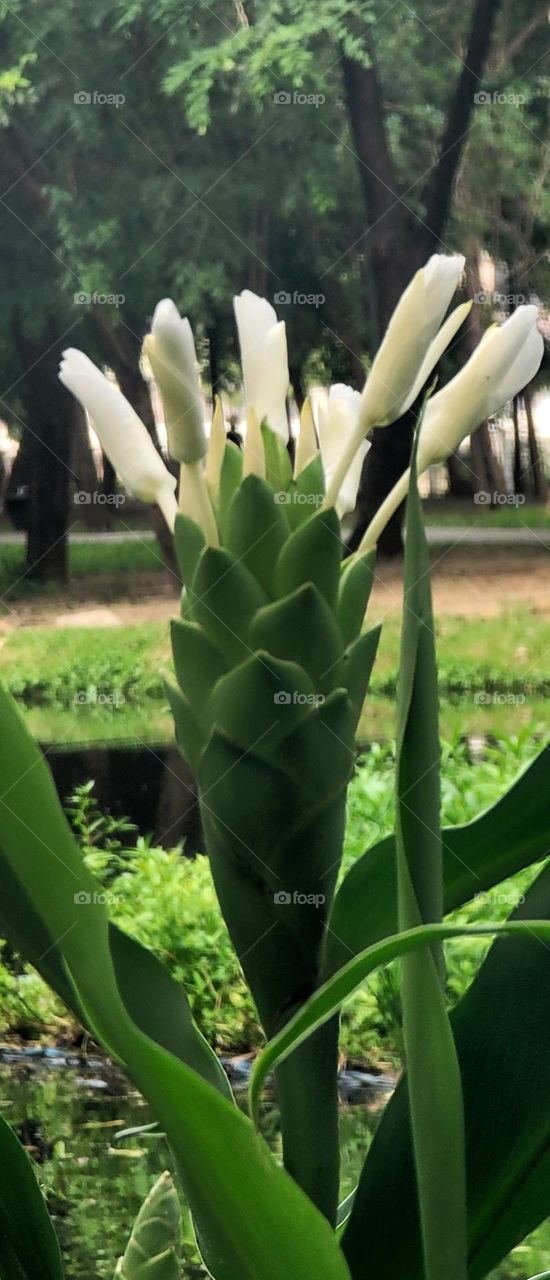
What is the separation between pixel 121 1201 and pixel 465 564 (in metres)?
0.98

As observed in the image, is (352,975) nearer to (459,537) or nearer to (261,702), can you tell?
(261,702)

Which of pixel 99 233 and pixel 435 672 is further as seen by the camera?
pixel 99 233

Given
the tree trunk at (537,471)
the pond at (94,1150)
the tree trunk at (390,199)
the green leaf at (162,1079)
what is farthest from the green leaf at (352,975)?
the tree trunk at (537,471)

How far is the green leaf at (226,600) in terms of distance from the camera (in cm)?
22

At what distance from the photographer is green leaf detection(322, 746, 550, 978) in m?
0.23

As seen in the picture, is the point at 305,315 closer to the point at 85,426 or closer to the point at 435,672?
the point at 85,426

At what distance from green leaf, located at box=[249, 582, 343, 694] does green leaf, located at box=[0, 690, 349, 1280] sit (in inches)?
2.1

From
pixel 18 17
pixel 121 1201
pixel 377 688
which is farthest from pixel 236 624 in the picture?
pixel 18 17

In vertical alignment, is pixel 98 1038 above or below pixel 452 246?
below

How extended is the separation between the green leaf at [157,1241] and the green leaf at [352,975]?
0.24 feet

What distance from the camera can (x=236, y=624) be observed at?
227 mm

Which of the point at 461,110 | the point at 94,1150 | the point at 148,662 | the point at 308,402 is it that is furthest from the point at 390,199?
the point at 308,402

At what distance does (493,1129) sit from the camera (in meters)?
0.23

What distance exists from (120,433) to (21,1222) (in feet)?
0.55
